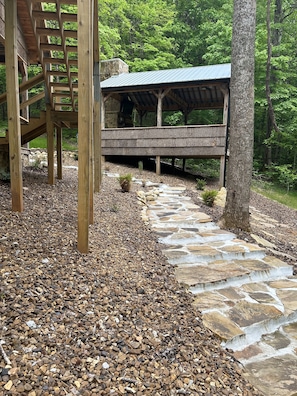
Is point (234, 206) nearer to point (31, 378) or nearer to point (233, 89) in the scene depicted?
point (233, 89)

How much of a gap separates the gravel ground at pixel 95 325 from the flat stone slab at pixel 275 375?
0.31 ft

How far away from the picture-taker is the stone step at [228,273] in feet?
10.1

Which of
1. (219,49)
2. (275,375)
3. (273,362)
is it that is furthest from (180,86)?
(275,375)

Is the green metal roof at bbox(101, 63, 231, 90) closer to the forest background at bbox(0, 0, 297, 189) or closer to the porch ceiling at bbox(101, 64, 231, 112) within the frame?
the porch ceiling at bbox(101, 64, 231, 112)

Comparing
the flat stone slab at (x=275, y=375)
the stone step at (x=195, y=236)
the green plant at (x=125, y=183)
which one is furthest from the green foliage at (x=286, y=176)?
the flat stone slab at (x=275, y=375)

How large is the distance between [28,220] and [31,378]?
2.13m

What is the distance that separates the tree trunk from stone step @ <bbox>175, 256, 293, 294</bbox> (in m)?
1.25

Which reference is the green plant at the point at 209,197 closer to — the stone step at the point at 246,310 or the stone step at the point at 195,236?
the stone step at the point at 195,236

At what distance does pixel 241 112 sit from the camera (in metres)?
4.80

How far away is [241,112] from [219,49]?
1295cm

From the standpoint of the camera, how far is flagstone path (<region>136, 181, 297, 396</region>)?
83.0 inches

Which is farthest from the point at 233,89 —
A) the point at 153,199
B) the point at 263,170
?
the point at 263,170

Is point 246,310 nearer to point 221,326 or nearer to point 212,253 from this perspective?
point 221,326

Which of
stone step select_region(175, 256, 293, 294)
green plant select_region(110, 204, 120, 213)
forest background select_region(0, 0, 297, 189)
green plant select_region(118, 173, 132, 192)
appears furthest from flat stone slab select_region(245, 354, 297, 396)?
forest background select_region(0, 0, 297, 189)
